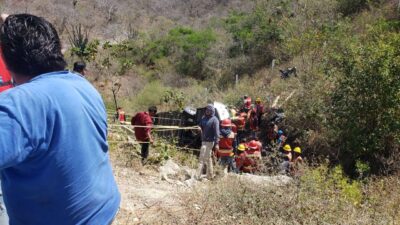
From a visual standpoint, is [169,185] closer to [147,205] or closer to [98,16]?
[147,205]

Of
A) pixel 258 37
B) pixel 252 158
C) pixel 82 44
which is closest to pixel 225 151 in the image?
pixel 252 158

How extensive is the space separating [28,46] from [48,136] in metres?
0.28

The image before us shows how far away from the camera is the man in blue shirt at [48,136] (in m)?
1.26

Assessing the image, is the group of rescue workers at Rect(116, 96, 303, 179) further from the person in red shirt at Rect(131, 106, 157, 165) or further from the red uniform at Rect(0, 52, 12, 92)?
the red uniform at Rect(0, 52, 12, 92)

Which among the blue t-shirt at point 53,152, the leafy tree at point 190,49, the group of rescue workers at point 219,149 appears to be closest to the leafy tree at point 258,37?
the leafy tree at point 190,49

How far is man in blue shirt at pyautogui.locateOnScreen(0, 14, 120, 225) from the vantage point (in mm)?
1263

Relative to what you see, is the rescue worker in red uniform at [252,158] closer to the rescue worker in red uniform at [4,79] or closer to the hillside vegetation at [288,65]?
the hillside vegetation at [288,65]

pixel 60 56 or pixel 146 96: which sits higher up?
pixel 60 56

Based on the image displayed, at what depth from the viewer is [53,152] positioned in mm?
1317

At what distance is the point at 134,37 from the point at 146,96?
43.5ft

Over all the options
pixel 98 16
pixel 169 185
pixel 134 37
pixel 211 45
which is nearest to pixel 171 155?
pixel 169 185

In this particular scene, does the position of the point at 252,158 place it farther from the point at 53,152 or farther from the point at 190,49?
the point at 190,49

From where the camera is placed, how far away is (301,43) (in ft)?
53.2

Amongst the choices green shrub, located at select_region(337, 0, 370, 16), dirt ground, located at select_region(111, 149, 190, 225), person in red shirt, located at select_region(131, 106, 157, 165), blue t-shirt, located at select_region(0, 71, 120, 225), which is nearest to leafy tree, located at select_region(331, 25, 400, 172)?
person in red shirt, located at select_region(131, 106, 157, 165)
